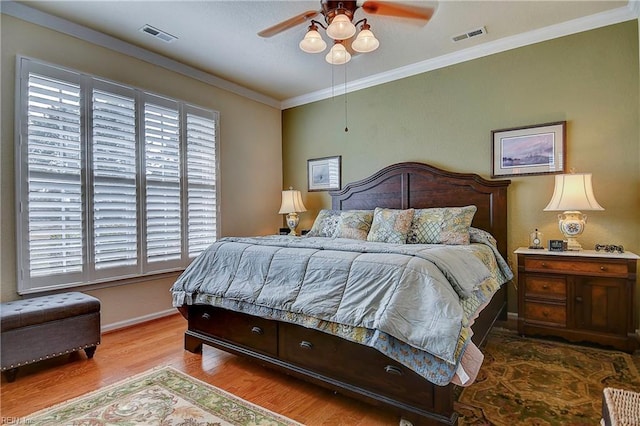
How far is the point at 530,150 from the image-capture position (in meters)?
3.39

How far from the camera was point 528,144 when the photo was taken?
134 inches

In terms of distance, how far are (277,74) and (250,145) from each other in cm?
109

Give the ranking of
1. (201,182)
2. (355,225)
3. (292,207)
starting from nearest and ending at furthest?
(355,225)
(201,182)
(292,207)

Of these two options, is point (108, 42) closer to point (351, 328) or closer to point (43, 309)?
point (43, 309)

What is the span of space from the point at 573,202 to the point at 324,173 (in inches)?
117

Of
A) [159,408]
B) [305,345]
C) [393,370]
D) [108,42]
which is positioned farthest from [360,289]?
[108,42]

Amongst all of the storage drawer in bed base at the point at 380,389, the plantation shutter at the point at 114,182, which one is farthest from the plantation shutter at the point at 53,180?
the storage drawer in bed base at the point at 380,389

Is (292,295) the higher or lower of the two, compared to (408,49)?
lower

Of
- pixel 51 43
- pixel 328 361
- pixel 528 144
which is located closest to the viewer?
pixel 328 361

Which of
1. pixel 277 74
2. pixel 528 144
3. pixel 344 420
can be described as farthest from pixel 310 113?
pixel 344 420

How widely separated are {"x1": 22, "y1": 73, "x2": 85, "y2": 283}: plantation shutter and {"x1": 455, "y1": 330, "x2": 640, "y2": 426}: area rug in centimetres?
334

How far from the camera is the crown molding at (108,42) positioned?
9.27 feet

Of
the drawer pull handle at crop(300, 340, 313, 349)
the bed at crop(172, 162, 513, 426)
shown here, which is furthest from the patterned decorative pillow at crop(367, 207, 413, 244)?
the drawer pull handle at crop(300, 340, 313, 349)

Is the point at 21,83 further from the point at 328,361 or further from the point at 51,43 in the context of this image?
the point at 328,361
